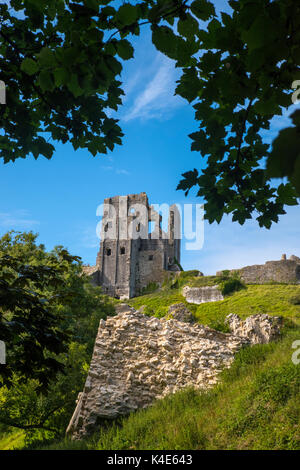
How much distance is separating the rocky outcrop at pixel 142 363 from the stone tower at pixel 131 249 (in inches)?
1574

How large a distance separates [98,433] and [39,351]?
4.27 meters

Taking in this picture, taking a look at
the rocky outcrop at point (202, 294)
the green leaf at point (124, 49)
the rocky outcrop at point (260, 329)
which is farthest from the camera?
the rocky outcrop at point (202, 294)

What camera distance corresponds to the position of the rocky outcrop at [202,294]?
31641mm

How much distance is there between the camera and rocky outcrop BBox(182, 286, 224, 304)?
3164cm

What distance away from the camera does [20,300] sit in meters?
4.20

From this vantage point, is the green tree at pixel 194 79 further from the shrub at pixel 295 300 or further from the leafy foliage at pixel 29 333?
the shrub at pixel 295 300

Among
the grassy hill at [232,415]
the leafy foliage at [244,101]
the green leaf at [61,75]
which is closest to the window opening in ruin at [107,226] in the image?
the grassy hill at [232,415]

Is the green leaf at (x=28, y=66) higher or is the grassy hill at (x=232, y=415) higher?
the green leaf at (x=28, y=66)

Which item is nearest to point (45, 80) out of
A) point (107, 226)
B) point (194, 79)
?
point (194, 79)

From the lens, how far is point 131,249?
5284 cm

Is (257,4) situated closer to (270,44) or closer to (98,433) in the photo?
(270,44)

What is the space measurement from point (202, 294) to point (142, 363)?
24278mm

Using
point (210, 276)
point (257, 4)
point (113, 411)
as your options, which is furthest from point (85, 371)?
point (210, 276)

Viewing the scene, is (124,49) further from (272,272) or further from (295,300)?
(272,272)
